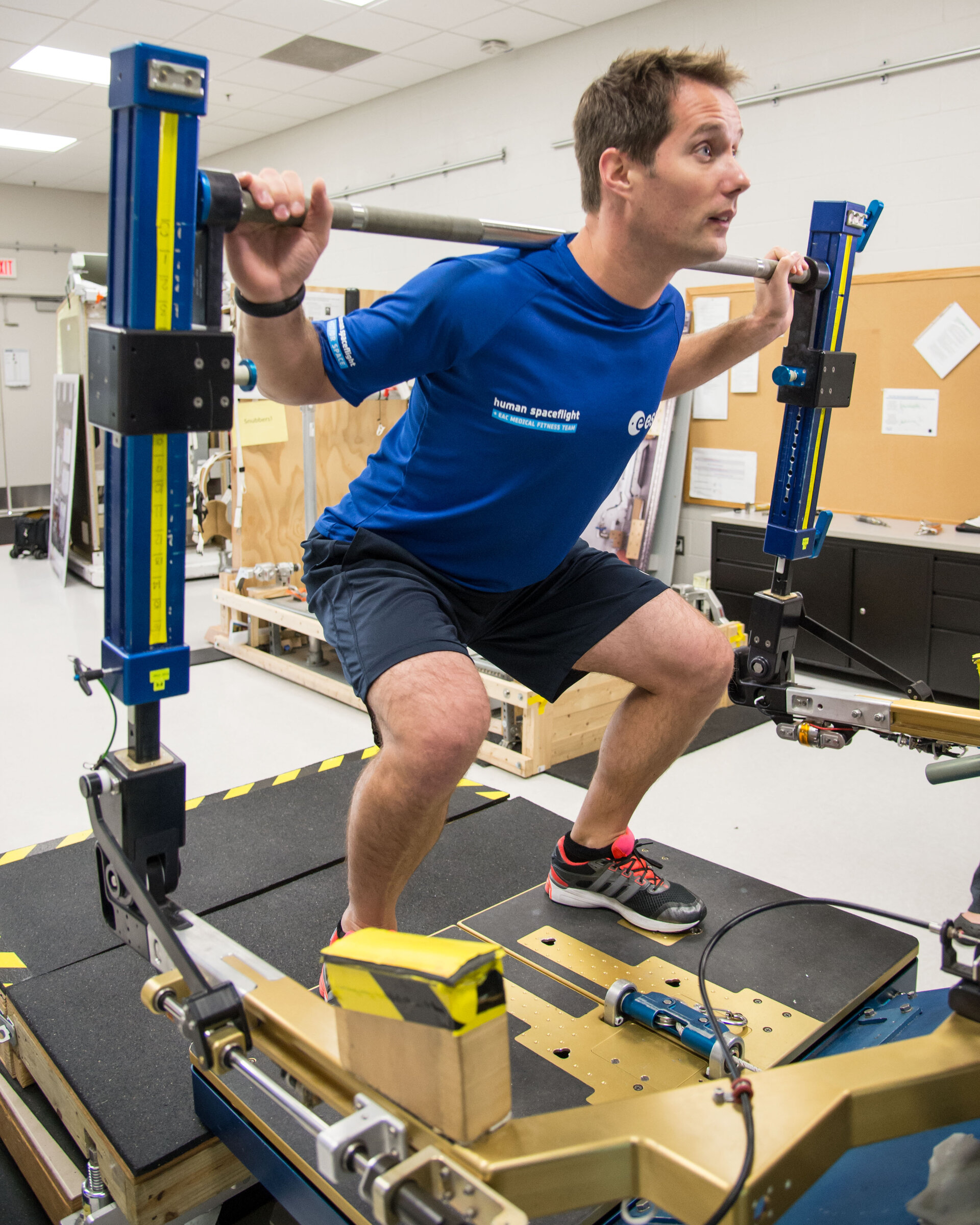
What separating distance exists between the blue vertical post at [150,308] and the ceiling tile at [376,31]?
5690mm

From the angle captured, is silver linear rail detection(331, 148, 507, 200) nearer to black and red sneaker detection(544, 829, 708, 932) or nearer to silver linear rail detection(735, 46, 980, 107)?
silver linear rail detection(735, 46, 980, 107)

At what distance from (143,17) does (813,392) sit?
20.0ft

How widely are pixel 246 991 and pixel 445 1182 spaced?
0.37 meters

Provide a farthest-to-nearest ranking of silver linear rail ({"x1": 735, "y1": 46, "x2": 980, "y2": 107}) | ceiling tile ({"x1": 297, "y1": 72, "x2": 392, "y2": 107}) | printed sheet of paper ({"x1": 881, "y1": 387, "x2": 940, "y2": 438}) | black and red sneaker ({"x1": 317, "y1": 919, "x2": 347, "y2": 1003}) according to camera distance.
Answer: ceiling tile ({"x1": 297, "y1": 72, "x2": 392, "y2": 107}) < printed sheet of paper ({"x1": 881, "y1": 387, "x2": 940, "y2": 438}) < silver linear rail ({"x1": 735, "y1": 46, "x2": 980, "y2": 107}) < black and red sneaker ({"x1": 317, "y1": 919, "x2": 347, "y2": 1003})

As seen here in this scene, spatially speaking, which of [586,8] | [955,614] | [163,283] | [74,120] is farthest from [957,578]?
[74,120]

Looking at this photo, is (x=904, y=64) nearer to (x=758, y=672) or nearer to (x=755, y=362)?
(x=755, y=362)

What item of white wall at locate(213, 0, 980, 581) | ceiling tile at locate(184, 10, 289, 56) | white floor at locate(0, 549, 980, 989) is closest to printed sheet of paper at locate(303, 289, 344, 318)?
white floor at locate(0, 549, 980, 989)

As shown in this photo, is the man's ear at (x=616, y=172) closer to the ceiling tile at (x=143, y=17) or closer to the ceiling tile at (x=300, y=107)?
the ceiling tile at (x=143, y=17)

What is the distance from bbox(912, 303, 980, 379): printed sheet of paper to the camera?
14.9 ft

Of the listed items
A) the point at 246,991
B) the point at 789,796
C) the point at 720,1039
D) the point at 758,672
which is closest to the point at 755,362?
the point at 789,796

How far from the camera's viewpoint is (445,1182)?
3.12 ft

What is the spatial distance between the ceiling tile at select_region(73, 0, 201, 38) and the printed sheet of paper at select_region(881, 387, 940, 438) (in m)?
4.87

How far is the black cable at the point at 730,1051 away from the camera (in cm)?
96

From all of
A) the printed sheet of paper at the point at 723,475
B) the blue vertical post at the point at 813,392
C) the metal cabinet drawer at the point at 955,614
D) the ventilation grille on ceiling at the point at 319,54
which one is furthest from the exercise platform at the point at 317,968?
the ventilation grille on ceiling at the point at 319,54
